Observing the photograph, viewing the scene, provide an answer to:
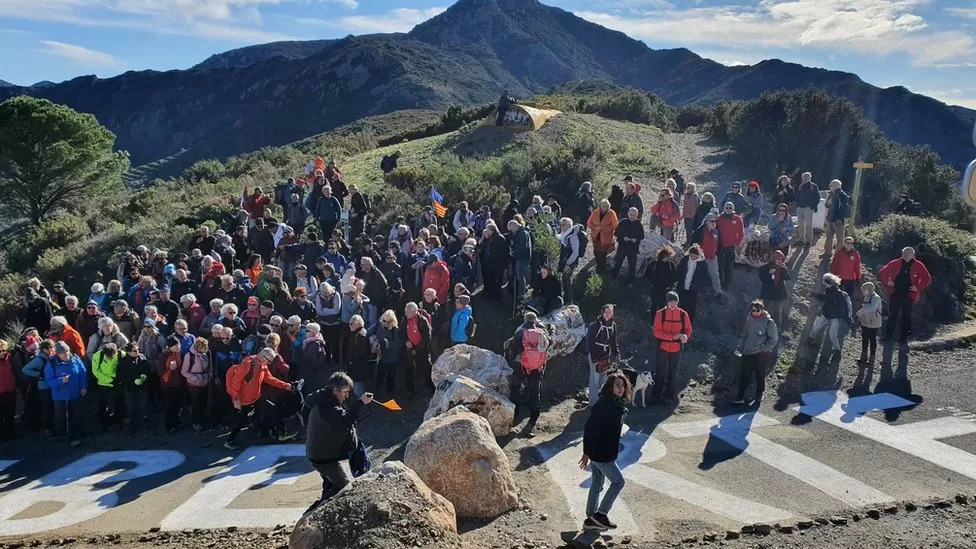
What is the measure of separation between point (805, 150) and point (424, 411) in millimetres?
23088

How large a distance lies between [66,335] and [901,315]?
47.5 feet

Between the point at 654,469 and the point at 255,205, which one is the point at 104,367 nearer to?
the point at 255,205

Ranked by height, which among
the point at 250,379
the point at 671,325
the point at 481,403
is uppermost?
the point at 671,325

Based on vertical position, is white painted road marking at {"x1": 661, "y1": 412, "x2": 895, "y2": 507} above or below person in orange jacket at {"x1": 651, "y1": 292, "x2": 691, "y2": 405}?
below

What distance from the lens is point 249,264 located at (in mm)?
13172

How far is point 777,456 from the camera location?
9.08m

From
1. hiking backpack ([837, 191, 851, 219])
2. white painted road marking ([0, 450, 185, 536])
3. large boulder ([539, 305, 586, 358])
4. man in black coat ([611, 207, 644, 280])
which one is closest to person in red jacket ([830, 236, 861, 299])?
hiking backpack ([837, 191, 851, 219])

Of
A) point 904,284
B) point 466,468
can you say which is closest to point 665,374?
point 466,468

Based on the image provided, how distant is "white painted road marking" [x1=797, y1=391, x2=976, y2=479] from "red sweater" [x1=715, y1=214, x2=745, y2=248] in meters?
3.34

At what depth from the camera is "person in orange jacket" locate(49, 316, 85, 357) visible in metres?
10.8

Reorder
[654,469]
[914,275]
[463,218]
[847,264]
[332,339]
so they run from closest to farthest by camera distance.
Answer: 1. [654,469]
2. [332,339]
3. [914,275]
4. [847,264]
5. [463,218]

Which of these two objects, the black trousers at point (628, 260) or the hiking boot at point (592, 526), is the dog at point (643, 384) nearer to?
the black trousers at point (628, 260)

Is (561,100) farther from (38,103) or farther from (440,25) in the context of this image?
(440,25)

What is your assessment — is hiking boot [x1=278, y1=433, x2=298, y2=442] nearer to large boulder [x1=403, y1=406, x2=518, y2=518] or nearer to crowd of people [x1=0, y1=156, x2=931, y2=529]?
crowd of people [x1=0, y1=156, x2=931, y2=529]
